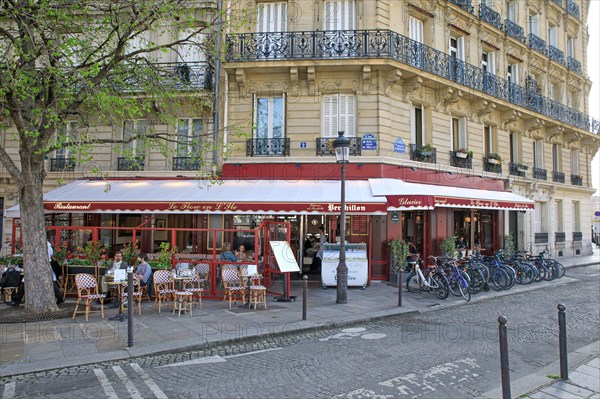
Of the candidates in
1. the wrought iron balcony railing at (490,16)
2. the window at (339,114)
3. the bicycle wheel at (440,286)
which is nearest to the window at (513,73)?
the wrought iron balcony railing at (490,16)

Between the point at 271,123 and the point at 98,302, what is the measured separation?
8.07 m

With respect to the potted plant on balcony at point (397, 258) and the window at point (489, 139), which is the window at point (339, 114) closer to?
the potted plant on balcony at point (397, 258)

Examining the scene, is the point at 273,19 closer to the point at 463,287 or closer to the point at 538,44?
the point at 463,287

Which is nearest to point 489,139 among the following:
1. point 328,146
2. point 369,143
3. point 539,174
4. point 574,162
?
point 539,174

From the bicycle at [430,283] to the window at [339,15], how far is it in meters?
8.72

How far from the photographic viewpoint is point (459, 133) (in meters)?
17.5

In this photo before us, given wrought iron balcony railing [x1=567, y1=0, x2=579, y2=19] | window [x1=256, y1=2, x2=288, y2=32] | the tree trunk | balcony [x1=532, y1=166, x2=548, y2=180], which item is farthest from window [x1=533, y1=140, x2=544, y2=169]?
the tree trunk

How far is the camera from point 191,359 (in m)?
6.21

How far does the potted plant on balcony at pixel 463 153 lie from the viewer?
54.2ft

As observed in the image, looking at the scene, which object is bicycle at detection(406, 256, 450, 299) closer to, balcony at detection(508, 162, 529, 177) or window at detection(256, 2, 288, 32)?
window at detection(256, 2, 288, 32)

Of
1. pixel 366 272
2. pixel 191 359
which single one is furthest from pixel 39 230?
pixel 366 272

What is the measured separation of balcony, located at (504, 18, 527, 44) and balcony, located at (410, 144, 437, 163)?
8.79 metres

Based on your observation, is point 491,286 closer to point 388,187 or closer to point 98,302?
point 388,187

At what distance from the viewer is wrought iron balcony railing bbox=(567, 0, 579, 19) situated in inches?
972
